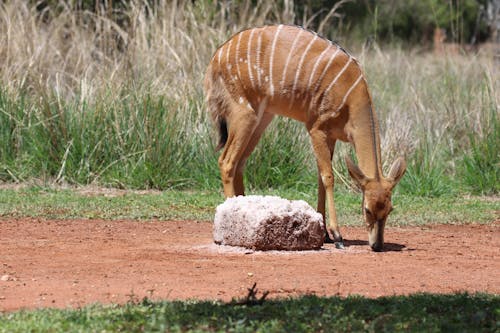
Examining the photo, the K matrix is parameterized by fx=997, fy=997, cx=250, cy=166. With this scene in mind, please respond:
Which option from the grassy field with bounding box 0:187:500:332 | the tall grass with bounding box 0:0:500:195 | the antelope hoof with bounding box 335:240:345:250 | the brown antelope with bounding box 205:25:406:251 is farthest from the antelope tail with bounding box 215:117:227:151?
the grassy field with bounding box 0:187:500:332

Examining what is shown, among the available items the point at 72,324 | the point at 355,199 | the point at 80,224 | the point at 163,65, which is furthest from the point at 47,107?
the point at 72,324

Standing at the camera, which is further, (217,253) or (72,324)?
(217,253)

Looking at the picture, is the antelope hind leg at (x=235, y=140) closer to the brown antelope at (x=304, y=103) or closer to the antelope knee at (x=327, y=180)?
the brown antelope at (x=304, y=103)

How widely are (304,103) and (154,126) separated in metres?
3.59

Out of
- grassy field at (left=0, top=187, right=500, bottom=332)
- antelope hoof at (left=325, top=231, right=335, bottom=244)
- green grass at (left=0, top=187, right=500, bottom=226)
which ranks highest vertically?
grassy field at (left=0, top=187, right=500, bottom=332)

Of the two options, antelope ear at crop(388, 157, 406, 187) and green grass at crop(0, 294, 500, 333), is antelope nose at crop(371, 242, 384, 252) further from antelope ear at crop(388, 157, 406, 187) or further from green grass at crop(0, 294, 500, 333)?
green grass at crop(0, 294, 500, 333)

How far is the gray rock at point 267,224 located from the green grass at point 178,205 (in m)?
1.92

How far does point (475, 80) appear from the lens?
561 inches

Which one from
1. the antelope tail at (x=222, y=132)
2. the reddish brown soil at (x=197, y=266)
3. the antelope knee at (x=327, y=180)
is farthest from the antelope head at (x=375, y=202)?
the antelope tail at (x=222, y=132)

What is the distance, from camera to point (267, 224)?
24.7 feet

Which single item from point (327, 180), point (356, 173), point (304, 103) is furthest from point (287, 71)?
point (356, 173)

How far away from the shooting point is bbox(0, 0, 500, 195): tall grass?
11.7 metres

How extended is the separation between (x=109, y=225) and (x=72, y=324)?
13.9 feet

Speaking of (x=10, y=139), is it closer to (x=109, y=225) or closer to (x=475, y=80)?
(x=109, y=225)
